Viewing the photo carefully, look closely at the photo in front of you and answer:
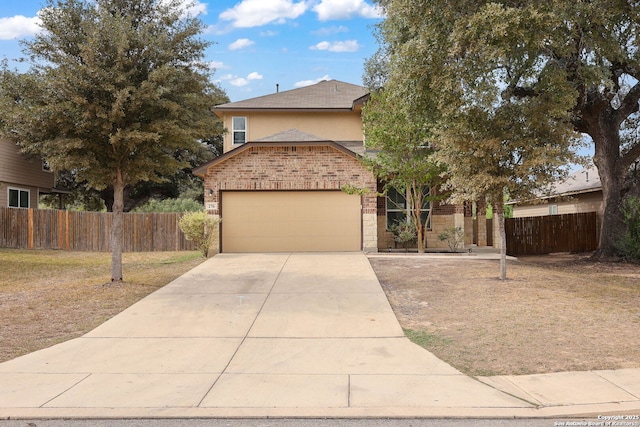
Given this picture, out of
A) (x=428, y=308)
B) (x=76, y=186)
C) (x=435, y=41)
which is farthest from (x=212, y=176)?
(x=76, y=186)

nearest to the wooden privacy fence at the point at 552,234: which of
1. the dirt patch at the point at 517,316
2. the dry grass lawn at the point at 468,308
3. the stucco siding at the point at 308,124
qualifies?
the dry grass lawn at the point at 468,308

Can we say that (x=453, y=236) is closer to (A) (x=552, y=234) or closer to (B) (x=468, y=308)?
(A) (x=552, y=234)

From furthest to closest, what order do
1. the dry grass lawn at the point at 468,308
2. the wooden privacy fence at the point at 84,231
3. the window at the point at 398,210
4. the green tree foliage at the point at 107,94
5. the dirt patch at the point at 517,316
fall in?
the wooden privacy fence at the point at 84,231 → the window at the point at 398,210 → the green tree foliage at the point at 107,94 → the dry grass lawn at the point at 468,308 → the dirt patch at the point at 517,316

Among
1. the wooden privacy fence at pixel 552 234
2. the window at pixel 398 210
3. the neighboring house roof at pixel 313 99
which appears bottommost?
the wooden privacy fence at pixel 552 234

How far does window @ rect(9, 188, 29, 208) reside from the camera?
980 inches

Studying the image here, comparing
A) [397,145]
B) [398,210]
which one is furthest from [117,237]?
[398,210]

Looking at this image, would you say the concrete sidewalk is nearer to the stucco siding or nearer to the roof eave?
the roof eave

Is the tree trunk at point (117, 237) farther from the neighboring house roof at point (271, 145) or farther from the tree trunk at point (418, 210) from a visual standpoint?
the tree trunk at point (418, 210)

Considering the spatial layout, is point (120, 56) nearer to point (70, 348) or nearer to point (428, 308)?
point (70, 348)

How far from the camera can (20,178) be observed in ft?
82.9

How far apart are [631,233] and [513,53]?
8529 millimetres

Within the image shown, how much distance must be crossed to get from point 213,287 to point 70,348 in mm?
4369

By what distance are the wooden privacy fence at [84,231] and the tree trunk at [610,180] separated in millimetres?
15625

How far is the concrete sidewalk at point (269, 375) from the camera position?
5.05m
